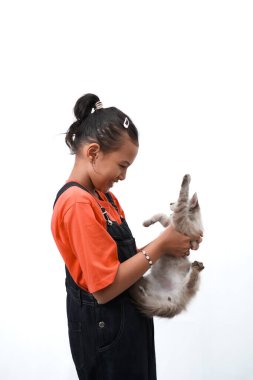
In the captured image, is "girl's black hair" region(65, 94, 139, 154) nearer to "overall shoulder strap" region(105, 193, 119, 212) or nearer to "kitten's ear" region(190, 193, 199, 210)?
"overall shoulder strap" region(105, 193, 119, 212)

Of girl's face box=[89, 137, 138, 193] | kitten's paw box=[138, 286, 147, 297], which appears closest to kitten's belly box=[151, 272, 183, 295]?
kitten's paw box=[138, 286, 147, 297]

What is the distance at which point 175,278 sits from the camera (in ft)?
4.64

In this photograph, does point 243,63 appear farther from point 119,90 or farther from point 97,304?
point 97,304

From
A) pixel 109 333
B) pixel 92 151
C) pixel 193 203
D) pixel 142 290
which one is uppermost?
pixel 92 151

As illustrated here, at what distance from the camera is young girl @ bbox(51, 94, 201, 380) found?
1.04m

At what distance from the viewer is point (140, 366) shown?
118cm

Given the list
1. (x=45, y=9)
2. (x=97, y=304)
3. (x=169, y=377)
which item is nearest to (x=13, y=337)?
(x=169, y=377)

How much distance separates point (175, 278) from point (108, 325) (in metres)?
0.38

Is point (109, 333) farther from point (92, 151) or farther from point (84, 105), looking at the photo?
point (84, 105)

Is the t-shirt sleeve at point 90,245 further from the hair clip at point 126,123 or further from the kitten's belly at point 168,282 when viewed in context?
the kitten's belly at point 168,282

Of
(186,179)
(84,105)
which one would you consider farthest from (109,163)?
(186,179)

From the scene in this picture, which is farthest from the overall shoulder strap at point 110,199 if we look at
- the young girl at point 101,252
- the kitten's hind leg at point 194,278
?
the kitten's hind leg at point 194,278

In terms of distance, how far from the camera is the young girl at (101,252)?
3.40ft

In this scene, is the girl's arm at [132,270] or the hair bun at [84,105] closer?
the girl's arm at [132,270]
